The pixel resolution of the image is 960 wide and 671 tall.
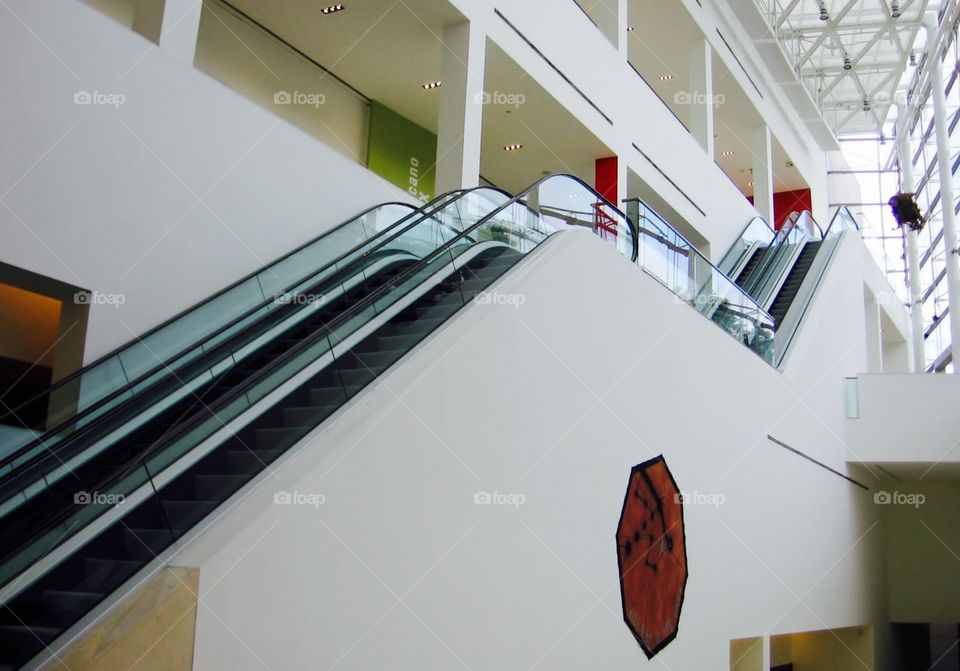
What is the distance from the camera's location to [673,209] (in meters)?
16.7

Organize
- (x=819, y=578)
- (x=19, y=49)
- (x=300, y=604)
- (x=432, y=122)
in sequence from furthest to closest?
(x=432, y=122), (x=819, y=578), (x=19, y=49), (x=300, y=604)

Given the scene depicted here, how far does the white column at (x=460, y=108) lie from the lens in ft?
34.3

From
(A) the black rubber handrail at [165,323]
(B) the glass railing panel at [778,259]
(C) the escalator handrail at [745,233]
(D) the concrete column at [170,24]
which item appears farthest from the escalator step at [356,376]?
(C) the escalator handrail at [745,233]

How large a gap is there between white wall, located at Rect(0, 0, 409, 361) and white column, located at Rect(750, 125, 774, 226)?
16.1 meters

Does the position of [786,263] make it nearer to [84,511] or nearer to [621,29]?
[621,29]

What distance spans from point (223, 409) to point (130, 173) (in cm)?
293

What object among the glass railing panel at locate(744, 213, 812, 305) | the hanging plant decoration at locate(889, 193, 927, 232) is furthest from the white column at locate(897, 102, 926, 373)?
the glass railing panel at locate(744, 213, 812, 305)

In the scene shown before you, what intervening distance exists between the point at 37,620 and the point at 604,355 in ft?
15.4

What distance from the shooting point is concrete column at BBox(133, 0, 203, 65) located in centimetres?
717

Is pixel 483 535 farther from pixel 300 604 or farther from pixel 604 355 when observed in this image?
pixel 604 355

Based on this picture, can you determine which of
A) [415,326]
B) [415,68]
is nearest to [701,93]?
[415,68]

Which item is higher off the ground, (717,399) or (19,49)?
(19,49)

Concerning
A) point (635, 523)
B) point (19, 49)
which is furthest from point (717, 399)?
point (19, 49)

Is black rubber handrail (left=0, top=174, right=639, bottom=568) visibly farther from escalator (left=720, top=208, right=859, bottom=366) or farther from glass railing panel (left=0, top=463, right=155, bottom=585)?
escalator (left=720, top=208, right=859, bottom=366)
